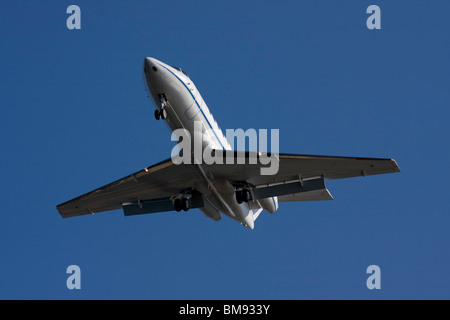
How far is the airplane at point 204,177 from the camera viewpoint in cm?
2817

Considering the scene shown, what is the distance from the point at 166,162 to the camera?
29672 millimetres

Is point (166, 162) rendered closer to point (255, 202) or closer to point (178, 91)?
point (178, 91)

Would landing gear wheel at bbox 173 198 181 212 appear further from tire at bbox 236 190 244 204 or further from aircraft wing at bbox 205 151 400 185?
tire at bbox 236 190 244 204

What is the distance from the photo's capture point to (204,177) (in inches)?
1183

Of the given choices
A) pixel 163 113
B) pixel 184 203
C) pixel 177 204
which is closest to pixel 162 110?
pixel 163 113

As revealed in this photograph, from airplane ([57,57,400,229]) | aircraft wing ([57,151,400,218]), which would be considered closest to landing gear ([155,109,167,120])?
airplane ([57,57,400,229])

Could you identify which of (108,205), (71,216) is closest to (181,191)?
(108,205)

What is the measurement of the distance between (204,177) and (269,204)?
15.7 ft

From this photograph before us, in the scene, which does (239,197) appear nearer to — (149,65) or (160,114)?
(160,114)

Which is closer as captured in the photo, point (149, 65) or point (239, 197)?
point (149, 65)

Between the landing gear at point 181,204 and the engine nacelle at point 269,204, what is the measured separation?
12.2 ft

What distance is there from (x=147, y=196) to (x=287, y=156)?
8451mm

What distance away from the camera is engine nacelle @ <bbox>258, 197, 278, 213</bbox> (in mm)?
32875

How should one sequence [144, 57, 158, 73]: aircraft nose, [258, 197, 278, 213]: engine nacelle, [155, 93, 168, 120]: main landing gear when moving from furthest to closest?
[258, 197, 278, 213]: engine nacelle < [155, 93, 168, 120]: main landing gear < [144, 57, 158, 73]: aircraft nose
